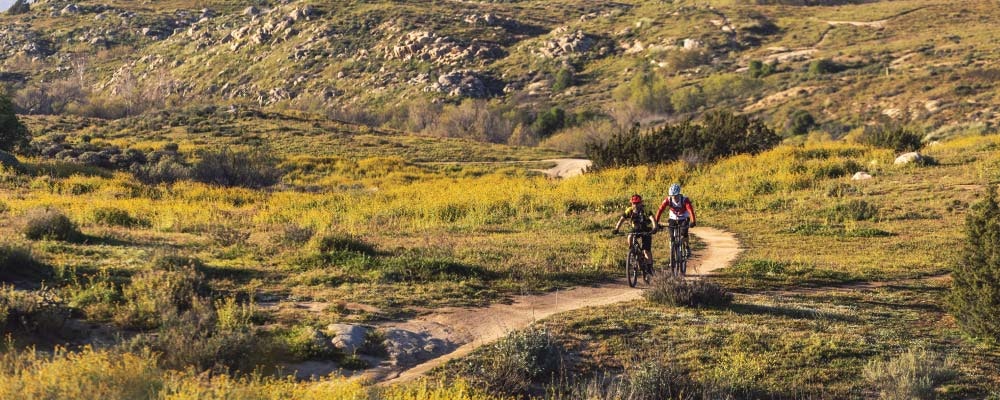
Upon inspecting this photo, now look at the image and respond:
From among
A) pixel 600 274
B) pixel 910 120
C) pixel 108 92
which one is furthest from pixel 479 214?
pixel 108 92

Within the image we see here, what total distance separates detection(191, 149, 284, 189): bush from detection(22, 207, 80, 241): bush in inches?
671

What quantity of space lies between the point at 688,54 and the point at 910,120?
4889 cm

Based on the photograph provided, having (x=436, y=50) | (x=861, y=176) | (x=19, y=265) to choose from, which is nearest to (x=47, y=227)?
(x=19, y=265)

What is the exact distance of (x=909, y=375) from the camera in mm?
7809

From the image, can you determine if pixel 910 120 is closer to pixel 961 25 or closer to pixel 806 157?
pixel 806 157

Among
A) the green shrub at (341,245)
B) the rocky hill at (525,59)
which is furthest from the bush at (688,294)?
the rocky hill at (525,59)

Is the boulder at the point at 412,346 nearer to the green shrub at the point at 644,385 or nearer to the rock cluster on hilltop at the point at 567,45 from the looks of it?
the green shrub at the point at 644,385

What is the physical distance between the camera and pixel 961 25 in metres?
94.1

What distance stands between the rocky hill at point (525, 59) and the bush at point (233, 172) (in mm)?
42175

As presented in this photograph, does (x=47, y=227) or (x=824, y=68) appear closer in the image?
(x=47, y=227)

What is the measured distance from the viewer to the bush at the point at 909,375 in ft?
24.7

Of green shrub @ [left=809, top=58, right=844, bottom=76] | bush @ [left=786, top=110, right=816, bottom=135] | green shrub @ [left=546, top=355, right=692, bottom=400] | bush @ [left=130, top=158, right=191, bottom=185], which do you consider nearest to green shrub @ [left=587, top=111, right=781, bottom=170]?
bush @ [left=130, top=158, right=191, bottom=185]

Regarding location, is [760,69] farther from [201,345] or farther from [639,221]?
[201,345]

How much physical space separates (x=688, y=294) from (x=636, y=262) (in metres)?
1.84
